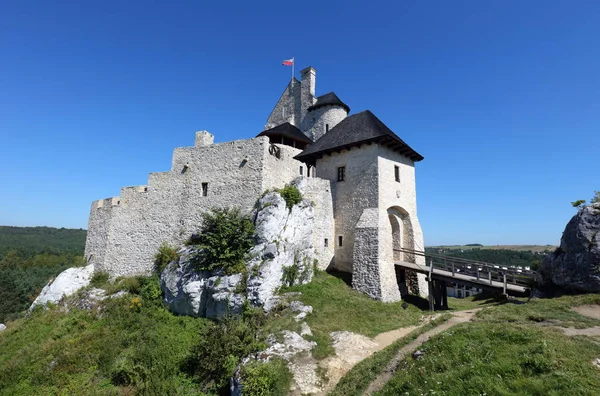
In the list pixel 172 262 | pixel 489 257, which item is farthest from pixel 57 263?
pixel 489 257

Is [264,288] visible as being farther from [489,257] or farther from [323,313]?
[489,257]

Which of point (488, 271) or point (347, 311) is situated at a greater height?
point (488, 271)

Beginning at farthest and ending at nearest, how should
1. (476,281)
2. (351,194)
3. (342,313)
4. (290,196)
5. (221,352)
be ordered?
(351,194) → (290,196) → (476,281) → (342,313) → (221,352)

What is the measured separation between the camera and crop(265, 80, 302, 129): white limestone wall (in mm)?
26891

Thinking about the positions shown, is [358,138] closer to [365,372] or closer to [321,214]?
[321,214]

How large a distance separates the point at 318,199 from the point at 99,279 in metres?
15.3

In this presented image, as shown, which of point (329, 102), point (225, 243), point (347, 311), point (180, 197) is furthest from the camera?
point (329, 102)

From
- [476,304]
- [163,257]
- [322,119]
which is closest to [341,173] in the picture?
[322,119]

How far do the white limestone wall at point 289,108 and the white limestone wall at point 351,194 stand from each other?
1048 cm

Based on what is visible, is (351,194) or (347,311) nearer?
(347,311)

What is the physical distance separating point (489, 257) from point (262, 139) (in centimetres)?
8116

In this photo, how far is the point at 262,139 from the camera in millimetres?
15797

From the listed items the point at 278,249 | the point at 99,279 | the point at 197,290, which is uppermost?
the point at 278,249

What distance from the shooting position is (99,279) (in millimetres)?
18062
